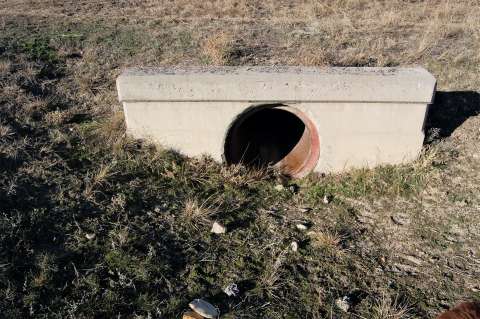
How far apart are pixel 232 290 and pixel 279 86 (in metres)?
2.40

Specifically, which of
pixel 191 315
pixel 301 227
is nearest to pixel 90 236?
pixel 191 315

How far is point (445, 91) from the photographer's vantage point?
277 inches

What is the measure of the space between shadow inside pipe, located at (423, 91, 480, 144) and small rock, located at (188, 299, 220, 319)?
3.62 m

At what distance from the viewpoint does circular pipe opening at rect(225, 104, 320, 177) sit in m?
5.93

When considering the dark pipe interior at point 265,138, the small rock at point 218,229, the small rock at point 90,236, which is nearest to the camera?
the small rock at point 90,236

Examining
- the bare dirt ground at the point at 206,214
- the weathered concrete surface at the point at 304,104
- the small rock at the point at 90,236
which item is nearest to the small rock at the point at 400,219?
the bare dirt ground at the point at 206,214

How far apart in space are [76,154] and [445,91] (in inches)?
207

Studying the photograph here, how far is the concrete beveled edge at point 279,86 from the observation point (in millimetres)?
5410

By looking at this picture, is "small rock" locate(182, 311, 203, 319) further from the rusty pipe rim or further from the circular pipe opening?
the rusty pipe rim

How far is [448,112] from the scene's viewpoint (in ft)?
21.7

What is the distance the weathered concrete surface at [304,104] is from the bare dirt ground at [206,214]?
235 mm

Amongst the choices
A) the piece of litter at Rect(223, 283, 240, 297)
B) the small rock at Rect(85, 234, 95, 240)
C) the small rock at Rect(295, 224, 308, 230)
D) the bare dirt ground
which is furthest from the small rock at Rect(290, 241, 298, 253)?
the small rock at Rect(85, 234, 95, 240)

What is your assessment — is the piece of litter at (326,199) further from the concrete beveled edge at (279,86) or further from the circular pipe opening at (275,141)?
the concrete beveled edge at (279,86)

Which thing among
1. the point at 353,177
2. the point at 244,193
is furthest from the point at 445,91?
the point at 244,193
